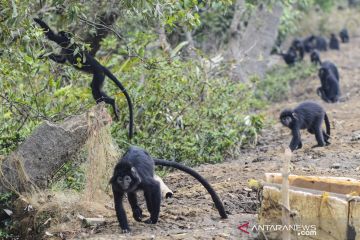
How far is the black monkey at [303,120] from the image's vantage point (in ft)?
34.8

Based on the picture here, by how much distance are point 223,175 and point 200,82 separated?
108 inches

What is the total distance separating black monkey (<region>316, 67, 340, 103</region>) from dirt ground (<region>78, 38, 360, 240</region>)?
1.20m

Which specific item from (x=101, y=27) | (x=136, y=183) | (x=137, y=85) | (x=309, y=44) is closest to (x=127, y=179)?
(x=136, y=183)

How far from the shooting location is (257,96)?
18750 mm

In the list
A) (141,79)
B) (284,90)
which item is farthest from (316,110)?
(284,90)

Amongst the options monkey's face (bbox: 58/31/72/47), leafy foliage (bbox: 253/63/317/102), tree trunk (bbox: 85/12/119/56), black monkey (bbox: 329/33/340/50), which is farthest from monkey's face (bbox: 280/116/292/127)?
black monkey (bbox: 329/33/340/50)

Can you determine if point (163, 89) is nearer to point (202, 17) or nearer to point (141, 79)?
point (141, 79)

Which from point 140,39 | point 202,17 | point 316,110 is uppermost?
point 202,17

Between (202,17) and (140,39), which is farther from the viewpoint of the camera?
(202,17)

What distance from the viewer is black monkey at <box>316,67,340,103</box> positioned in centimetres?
1612

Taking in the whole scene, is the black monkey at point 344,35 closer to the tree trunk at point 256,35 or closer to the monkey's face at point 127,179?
the tree trunk at point 256,35

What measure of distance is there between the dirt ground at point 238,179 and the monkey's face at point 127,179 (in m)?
0.46

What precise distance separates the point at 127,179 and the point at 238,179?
247 cm

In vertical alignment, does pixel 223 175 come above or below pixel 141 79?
below
